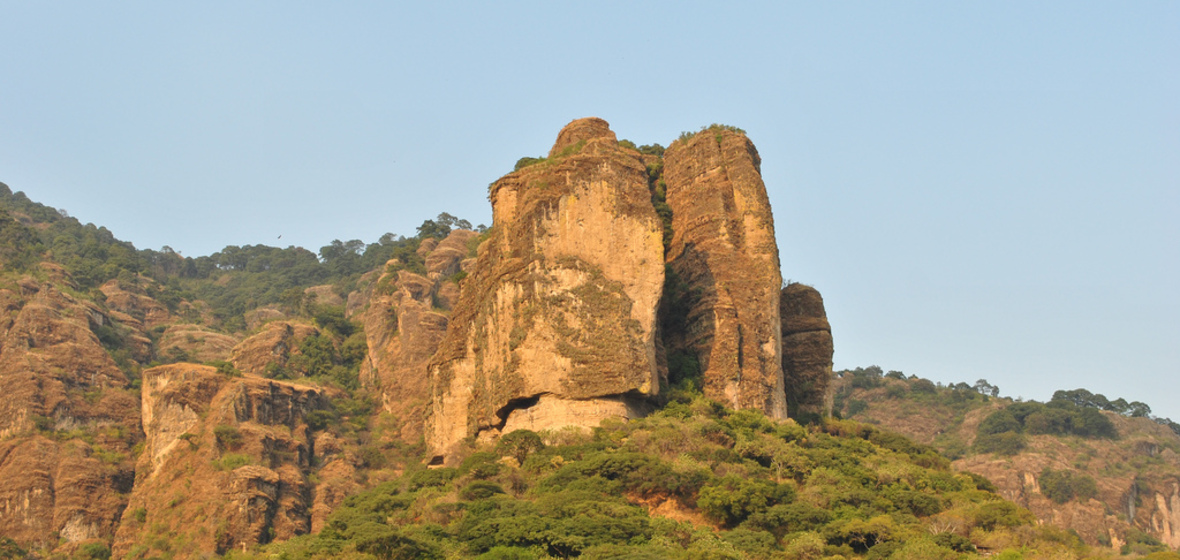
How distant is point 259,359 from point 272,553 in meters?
37.5

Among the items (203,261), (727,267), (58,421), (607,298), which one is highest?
(203,261)

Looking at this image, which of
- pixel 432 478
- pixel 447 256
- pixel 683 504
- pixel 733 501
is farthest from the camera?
pixel 447 256

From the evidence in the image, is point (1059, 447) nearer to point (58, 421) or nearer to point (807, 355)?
point (807, 355)

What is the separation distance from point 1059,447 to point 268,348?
50396 millimetres

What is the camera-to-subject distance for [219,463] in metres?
59.8

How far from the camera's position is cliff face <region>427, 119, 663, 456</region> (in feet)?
146

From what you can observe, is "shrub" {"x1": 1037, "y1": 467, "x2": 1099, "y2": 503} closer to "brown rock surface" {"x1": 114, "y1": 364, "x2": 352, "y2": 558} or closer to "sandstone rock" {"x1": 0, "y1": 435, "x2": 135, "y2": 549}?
"brown rock surface" {"x1": 114, "y1": 364, "x2": 352, "y2": 558}

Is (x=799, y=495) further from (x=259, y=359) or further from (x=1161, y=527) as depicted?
(x=1161, y=527)

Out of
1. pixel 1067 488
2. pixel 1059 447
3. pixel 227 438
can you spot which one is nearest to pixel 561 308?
pixel 227 438

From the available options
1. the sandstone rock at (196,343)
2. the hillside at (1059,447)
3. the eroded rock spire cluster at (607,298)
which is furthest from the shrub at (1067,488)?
the sandstone rock at (196,343)

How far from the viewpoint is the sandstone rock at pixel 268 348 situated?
75125mm

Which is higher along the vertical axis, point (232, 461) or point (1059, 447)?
point (232, 461)

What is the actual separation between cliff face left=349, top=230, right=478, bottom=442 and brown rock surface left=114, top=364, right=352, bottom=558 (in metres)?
5.92

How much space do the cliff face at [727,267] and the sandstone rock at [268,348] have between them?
31078mm
